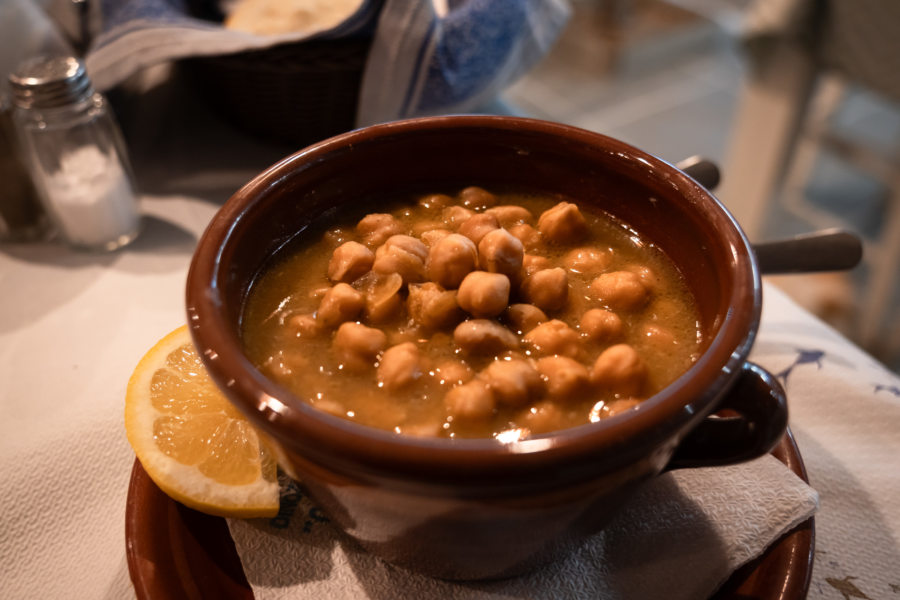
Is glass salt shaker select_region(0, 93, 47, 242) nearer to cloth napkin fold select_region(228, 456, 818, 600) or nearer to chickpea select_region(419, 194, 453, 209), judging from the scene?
chickpea select_region(419, 194, 453, 209)

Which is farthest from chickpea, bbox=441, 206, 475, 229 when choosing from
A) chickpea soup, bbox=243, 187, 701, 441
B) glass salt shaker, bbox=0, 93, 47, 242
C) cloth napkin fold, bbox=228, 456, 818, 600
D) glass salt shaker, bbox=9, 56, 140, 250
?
glass salt shaker, bbox=0, 93, 47, 242

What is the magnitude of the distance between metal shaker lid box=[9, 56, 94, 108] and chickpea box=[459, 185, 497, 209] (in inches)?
32.5

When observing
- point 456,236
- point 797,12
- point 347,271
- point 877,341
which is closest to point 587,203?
point 456,236

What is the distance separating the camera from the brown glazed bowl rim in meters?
0.60

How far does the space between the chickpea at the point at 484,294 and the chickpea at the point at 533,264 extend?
0.26 ft

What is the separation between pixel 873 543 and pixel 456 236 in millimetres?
673

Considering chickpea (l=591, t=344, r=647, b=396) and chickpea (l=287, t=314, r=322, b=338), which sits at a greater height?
chickpea (l=591, t=344, r=647, b=396)

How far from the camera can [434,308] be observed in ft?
3.01

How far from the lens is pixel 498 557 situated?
747 mm

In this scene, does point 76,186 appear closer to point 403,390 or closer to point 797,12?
point 403,390

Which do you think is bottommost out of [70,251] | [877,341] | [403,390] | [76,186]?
[877,341]

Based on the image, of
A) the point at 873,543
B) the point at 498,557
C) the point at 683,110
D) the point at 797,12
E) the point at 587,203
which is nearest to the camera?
the point at 498,557

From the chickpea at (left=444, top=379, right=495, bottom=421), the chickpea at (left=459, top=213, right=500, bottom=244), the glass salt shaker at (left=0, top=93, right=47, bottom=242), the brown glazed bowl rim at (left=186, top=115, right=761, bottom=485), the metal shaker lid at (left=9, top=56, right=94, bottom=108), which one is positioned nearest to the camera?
the brown glazed bowl rim at (left=186, top=115, right=761, bottom=485)

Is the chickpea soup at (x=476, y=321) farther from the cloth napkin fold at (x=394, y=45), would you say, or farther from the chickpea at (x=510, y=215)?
the cloth napkin fold at (x=394, y=45)
